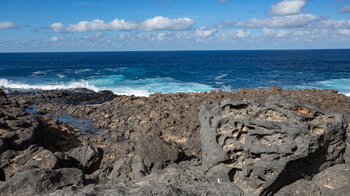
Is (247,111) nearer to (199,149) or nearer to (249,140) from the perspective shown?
(249,140)

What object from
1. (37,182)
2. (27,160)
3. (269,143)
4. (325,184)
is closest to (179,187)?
(37,182)

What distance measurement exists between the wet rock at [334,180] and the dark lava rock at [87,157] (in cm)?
512

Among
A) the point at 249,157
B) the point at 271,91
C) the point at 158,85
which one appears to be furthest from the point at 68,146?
the point at 158,85

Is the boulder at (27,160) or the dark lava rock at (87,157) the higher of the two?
the boulder at (27,160)

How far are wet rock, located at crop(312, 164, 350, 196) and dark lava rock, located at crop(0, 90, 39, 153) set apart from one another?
717 centimetres

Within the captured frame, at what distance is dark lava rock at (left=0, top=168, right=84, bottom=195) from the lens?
4.12 m

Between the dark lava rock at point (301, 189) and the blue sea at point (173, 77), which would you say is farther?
the blue sea at point (173, 77)

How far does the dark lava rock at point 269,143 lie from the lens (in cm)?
516

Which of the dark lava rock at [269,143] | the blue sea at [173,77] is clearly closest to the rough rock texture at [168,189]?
the dark lava rock at [269,143]

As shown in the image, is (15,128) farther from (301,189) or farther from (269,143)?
(301,189)

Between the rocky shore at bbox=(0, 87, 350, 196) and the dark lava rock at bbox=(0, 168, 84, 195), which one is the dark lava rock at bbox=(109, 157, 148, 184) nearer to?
the rocky shore at bbox=(0, 87, 350, 196)

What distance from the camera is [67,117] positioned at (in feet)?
41.8

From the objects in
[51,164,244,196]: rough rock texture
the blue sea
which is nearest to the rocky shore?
[51,164,244,196]: rough rock texture

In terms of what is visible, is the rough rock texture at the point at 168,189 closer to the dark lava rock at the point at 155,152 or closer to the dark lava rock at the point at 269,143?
the dark lava rock at the point at 269,143
